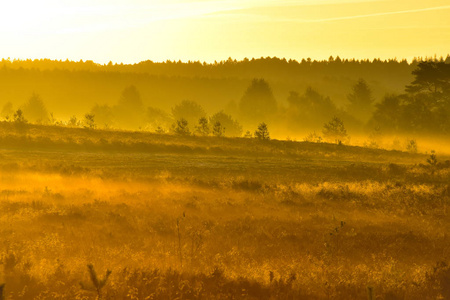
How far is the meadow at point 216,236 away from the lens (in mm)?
8578

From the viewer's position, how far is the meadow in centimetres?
858

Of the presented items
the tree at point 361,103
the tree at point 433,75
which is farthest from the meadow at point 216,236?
the tree at point 361,103

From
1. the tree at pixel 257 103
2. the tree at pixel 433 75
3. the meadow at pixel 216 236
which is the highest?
the tree at pixel 433 75

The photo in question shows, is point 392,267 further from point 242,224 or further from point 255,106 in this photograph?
point 255,106

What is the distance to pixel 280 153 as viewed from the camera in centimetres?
4919

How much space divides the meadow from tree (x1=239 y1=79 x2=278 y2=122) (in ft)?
283

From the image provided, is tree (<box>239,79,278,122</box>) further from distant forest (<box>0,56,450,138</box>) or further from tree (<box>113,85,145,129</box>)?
tree (<box>113,85,145,129</box>)

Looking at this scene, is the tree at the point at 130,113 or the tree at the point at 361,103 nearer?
the tree at the point at 361,103

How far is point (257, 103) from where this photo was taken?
120000 mm

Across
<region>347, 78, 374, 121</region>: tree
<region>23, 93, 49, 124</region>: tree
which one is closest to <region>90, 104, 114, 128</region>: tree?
<region>23, 93, 49, 124</region>: tree

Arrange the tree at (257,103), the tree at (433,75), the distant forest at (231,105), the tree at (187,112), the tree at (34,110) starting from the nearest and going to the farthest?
1. the tree at (433,75)
2. the distant forest at (231,105)
3. the tree at (34,110)
4. the tree at (187,112)
5. the tree at (257,103)

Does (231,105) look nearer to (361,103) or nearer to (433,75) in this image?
(361,103)

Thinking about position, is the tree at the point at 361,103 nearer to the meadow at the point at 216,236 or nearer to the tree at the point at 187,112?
the tree at the point at 187,112

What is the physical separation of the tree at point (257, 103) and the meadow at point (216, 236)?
8632cm
